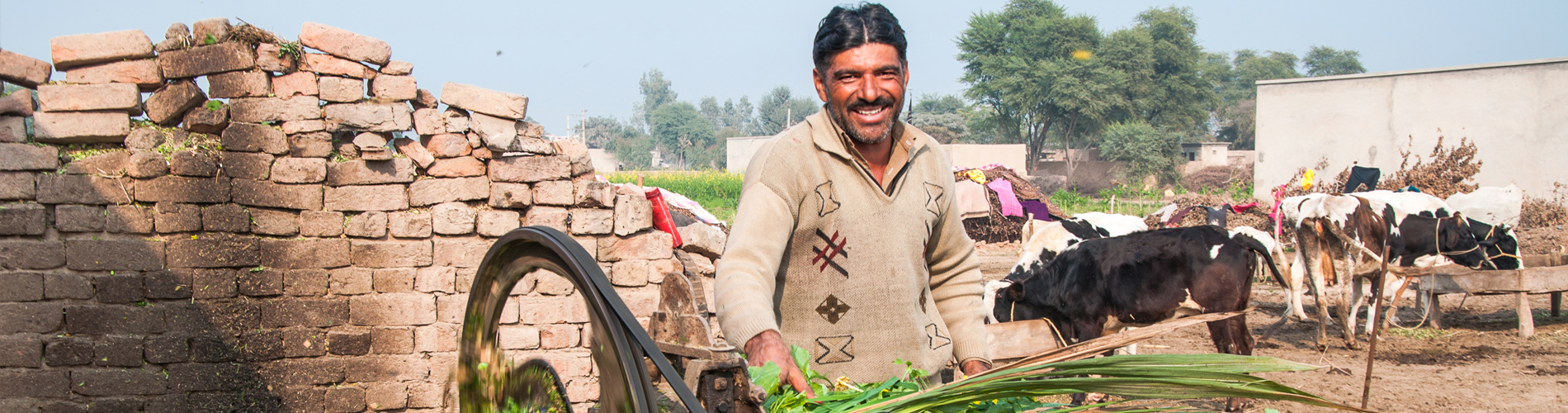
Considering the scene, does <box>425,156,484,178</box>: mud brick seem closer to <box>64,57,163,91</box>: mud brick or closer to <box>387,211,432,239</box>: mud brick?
<box>387,211,432,239</box>: mud brick

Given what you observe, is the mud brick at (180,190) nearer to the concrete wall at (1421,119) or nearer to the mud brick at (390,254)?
the mud brick at (390,254)

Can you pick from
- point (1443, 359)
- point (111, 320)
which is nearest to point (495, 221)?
point (111, 320)

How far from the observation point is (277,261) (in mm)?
5812

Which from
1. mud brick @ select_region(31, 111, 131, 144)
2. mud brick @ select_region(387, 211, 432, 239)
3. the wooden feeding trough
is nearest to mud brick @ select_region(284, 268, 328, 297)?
mud brick @ select_region(387, 211, 432, 239)

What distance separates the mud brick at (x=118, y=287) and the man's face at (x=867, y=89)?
18.1 ft

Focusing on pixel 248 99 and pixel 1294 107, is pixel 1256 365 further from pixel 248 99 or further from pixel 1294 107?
pixel 1294 107

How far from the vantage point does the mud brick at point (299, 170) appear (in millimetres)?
5773

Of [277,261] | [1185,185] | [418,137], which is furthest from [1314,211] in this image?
[1185,185]

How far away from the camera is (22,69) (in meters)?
5.46

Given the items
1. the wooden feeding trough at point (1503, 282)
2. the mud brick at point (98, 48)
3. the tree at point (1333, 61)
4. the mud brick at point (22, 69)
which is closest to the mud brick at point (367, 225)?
the mud brick at point (98, 48)

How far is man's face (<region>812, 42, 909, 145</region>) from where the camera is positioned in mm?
2074

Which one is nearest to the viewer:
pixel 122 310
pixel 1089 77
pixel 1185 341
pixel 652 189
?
pixel 122 310

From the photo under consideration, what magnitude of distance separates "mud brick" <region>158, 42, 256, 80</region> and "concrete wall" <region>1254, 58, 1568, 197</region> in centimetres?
2624

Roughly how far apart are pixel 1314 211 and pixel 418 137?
903 centimetres
